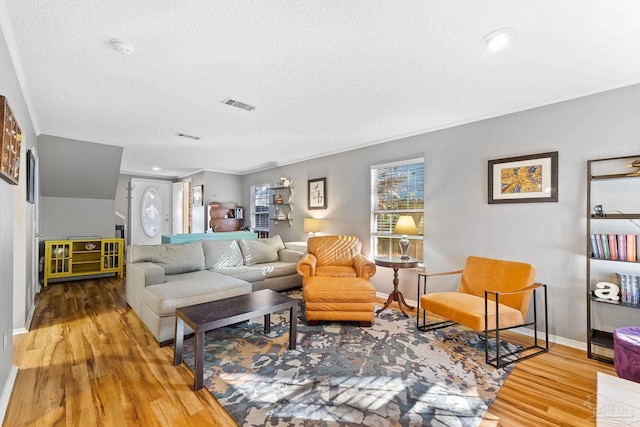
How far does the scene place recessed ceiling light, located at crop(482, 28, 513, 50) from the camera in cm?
180

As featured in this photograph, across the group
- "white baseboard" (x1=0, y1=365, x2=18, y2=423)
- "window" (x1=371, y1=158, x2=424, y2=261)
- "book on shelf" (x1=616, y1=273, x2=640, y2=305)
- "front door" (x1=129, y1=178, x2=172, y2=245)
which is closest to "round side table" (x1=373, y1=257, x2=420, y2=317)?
"window" (x1=371, y1=158, x2=424, y2=261)

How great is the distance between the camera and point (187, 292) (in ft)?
9.30

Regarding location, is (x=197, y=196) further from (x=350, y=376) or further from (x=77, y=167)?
(x=350, y=376)

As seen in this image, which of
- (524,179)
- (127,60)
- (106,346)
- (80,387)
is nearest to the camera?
(80,387)

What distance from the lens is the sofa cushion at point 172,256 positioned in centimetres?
358

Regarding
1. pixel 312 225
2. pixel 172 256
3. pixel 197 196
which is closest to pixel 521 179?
pixel 312 225

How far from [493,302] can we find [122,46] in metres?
3.51

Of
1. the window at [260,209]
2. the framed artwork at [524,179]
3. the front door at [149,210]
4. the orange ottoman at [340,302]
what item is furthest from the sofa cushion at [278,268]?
the front door at [149,210]

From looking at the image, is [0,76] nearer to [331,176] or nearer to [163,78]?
[163,78]

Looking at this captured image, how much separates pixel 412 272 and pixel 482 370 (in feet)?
5.70

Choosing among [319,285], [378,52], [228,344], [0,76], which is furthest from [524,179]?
[0,76]

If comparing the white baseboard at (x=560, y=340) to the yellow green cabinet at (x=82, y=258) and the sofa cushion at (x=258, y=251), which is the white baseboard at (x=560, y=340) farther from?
the yellow green cabinet at (x=82, y=258)

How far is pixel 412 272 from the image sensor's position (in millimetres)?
3994

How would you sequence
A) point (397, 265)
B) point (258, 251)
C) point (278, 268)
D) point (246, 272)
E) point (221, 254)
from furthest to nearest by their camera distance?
1. point (258, 251)
2. point (278, 268)
3. point (221, 254)
4. point (246, 272)
5. point (397, 265)
